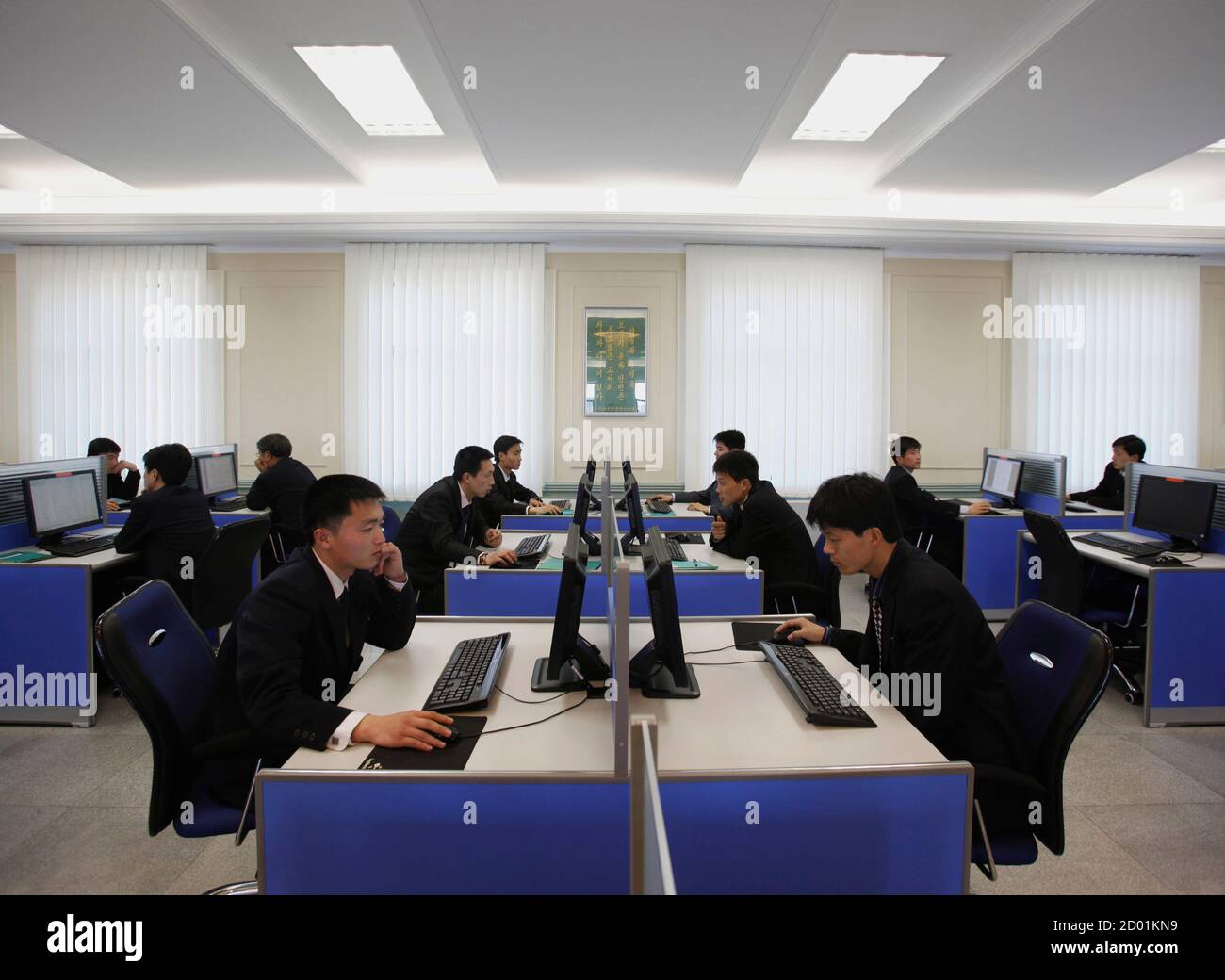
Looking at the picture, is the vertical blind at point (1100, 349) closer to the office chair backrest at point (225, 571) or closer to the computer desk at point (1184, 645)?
the computer desk at point (1184, 645)

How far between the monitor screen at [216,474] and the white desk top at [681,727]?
4.20 meters

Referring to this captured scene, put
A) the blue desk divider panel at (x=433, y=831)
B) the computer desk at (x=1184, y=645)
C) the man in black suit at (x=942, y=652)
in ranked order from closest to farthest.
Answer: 1. the blue desk divider panel at (x=433, y=831)
2. the man in black suit at (x=942, y=652)
3. the computer desk at (x=1184, y=645)

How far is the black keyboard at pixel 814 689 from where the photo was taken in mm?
1694

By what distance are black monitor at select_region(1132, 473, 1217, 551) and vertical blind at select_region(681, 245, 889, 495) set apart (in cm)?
266

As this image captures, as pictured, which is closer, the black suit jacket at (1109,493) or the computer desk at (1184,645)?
the computer desk at (1184,645)

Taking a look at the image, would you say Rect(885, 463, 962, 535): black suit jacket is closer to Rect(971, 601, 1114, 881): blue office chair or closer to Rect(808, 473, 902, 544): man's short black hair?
Rect(808, 473, 902, 544): man's short black hair

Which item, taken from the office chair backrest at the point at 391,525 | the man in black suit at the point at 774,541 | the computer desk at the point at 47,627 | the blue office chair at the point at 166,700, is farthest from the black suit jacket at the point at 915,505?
the computer desk at the point at 47,627

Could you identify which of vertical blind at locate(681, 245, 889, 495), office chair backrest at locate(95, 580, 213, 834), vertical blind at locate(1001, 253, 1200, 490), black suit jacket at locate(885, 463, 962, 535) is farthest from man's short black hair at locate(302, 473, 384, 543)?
vertical blind at locate(1001, 253, 1200, 490)

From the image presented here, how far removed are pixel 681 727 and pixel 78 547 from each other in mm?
3683

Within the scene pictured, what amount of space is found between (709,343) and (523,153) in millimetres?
2434

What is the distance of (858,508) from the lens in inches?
78.3

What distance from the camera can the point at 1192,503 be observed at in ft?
12.5

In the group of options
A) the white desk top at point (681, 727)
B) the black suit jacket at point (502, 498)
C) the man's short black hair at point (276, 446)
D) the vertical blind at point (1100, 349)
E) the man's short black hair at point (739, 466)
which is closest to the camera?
the white desk top at point (681, 727)

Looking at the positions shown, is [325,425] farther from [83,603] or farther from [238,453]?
[83,603]
